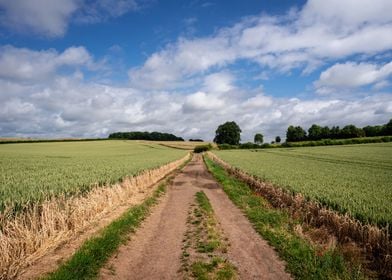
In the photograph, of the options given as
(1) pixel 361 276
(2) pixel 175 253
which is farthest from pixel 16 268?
(1) pixel 361 276

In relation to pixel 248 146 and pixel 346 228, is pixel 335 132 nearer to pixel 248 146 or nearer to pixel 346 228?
pixel 248 146

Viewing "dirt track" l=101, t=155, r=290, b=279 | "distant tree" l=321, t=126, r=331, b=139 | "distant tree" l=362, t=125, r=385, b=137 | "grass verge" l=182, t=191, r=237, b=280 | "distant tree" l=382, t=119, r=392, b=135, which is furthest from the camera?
"distant tree" l=321, t=126, r=331, b=139

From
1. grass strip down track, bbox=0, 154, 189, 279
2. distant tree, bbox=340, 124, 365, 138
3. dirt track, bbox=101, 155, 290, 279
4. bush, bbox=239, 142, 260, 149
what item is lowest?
dirt track, bbox=101, 155, 290, 279

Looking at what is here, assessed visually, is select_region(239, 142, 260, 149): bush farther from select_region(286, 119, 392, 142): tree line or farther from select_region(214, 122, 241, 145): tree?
select_region(286, 119, 392, 142): tree line

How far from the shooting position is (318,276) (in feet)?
23.1

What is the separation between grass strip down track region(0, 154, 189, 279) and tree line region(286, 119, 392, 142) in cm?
12058

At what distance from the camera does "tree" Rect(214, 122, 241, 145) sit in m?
126

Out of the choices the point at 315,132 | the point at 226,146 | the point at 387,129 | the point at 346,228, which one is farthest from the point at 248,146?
the point at 346,228

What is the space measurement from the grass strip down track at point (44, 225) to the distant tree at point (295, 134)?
135 meters

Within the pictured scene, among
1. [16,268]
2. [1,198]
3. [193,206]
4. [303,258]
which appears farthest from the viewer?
[193,206]

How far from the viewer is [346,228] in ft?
31.1

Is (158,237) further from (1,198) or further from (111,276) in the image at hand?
(1,198)

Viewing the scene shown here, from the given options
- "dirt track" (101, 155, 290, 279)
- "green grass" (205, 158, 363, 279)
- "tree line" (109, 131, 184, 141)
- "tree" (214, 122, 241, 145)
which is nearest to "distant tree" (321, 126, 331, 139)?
"tree" (214, 122, 241, 145)

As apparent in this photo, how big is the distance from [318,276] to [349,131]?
124383 mm
